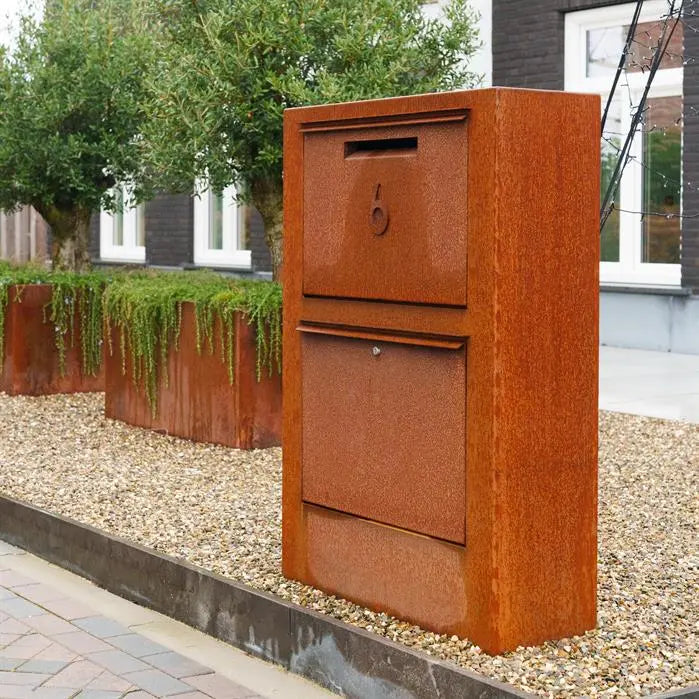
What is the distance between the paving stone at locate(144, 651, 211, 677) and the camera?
4.34 meters

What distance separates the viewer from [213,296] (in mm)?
7926

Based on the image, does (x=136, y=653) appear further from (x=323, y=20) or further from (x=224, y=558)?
(x=323, y=20)

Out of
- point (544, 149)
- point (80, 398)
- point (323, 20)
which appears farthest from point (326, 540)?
point (80, 398)

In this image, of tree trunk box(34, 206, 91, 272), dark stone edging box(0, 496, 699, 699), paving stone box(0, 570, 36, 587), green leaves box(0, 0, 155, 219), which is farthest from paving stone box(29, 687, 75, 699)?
tree trunk box(34, 206, 91, 272)

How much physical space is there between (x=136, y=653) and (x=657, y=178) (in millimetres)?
10158

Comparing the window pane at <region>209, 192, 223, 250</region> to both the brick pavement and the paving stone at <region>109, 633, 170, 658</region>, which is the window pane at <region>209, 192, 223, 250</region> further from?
the paving stone at <region>109, 633, 170, 658</region>

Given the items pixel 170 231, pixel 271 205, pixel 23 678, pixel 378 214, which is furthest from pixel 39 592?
pixel 170 231

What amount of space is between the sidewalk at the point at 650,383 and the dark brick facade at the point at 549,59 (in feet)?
3.01

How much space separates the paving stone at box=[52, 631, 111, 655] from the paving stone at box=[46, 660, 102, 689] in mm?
134

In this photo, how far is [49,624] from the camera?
488 centimetres

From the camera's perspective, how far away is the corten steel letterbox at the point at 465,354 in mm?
3744

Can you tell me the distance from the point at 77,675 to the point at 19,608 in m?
0.87

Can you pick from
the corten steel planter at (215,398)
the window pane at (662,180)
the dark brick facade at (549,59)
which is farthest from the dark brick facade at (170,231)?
the corten steel planter at (215,398)

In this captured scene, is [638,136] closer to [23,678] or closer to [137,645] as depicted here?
[137,645]
